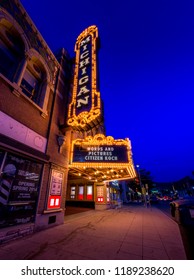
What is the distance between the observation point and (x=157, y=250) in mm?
4238

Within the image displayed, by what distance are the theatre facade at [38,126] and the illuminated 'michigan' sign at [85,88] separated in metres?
0.07

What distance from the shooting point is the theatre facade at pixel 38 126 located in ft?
17.3

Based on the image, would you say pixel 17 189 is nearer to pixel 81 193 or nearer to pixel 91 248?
pixel 91 248

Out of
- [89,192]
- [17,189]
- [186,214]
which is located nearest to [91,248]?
[186,214]

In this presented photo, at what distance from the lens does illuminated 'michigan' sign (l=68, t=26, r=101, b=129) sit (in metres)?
8.73

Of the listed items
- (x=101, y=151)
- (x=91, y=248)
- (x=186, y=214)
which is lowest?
Answer: (x=91, y=248)

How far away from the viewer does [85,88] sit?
9945 millimetres

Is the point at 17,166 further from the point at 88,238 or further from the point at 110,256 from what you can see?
the point at 110,256

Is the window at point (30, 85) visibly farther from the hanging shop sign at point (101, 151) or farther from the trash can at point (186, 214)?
the trash can at point (186, 214)

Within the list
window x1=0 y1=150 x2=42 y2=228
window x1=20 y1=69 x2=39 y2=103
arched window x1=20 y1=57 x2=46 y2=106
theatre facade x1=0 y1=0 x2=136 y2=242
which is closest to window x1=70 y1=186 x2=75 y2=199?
theatre facade x1=0 y1=0 x2=136 y2=242

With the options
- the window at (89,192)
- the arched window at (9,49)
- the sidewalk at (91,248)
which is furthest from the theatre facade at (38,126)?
the window at (89,192)

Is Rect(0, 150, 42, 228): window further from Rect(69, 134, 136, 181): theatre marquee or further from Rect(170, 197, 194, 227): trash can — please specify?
Rect(170, 197, 194, 227): trash can

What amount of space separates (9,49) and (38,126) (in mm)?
4314

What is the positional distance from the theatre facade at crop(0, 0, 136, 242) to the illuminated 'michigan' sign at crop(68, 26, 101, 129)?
68mm
